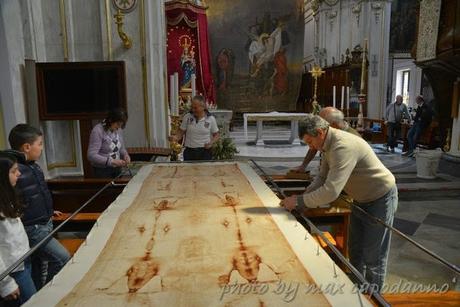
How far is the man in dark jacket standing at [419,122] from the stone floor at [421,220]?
44 cm

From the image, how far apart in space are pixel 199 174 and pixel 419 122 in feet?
24.2

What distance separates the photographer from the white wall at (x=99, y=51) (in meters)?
6.24

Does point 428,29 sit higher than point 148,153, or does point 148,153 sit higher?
point 428,29

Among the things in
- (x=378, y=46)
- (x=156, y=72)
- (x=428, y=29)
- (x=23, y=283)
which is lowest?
(x=23, y=283)

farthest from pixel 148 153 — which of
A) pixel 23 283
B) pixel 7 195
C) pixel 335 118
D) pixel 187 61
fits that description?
pixel 187 61

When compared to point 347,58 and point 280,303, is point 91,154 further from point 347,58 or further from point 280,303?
point 347,58

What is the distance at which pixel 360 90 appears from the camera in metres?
12.8

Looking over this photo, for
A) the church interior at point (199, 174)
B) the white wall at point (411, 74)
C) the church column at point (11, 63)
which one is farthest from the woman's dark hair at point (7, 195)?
the white wall at point (411, 74)

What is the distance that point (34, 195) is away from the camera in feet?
Answer: 7.80

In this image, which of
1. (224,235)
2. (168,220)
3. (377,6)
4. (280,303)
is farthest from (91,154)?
(377,6)

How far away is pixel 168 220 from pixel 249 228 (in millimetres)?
486

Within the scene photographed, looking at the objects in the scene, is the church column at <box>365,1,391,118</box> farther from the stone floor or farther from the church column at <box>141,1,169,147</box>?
the church column at <box>141,1,169,147</box>

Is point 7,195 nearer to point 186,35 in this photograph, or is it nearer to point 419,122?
point 419,122

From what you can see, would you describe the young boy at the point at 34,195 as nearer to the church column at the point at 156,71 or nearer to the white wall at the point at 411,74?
the church column at the point at 156,71
